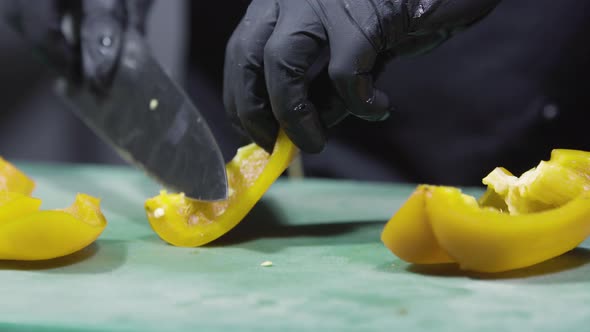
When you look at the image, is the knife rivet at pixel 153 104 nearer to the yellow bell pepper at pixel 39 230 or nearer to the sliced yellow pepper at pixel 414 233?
the yellow bell pepper at pixel 39 230

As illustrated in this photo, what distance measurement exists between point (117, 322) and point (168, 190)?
551 millimetres

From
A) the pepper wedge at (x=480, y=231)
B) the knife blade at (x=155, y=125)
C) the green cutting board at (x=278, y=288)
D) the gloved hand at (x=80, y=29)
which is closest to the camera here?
the green cutting board at (x=278, y=288)

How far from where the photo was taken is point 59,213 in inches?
43.9

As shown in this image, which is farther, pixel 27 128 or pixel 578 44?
pixel 27 128

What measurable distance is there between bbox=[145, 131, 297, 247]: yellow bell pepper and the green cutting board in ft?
0.09

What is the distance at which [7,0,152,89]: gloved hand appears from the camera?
174 centimetres

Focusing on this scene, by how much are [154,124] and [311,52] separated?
419mm

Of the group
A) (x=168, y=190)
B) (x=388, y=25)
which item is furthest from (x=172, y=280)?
(x=388, y=25)

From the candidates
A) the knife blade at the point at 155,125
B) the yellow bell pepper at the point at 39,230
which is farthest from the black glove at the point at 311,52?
the yellow bell pepper at the point at 39,230

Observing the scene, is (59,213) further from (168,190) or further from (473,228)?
(473,228)

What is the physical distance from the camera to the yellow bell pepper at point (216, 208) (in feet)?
4.21

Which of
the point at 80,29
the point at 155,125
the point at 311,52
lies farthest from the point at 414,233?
the point at 80,29

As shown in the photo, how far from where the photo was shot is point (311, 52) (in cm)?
125

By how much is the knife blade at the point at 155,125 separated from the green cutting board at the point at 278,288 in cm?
12
